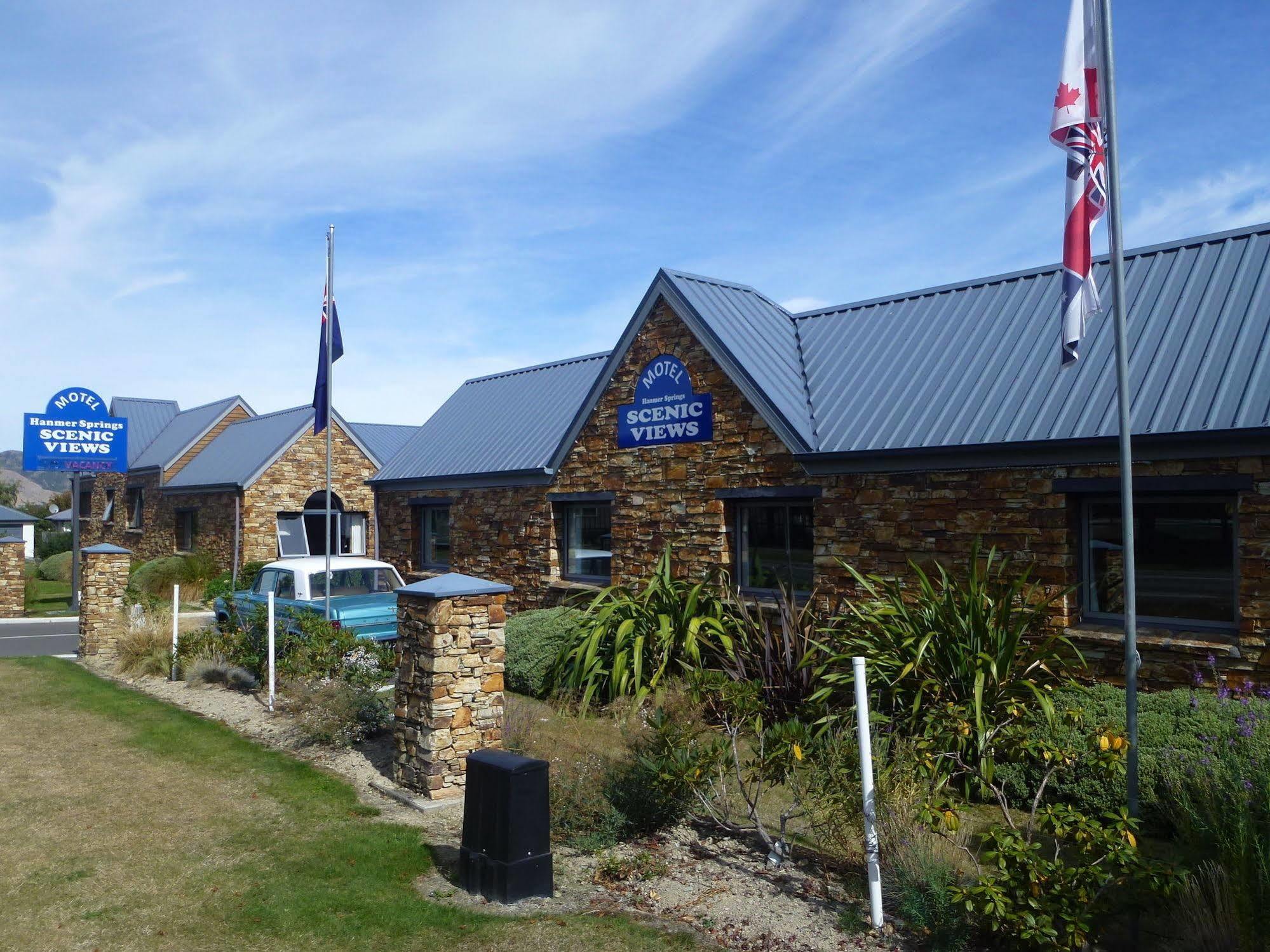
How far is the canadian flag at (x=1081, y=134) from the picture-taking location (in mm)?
6602

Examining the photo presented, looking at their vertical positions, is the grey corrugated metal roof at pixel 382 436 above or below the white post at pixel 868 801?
above

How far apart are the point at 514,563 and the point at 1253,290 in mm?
11727

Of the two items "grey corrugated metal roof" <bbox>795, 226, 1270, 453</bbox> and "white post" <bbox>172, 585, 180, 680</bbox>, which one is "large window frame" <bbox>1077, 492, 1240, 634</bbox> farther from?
"white post" <bbox>172, 585, 180, 680</bbox>

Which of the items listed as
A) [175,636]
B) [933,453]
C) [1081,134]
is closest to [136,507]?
[175,636]

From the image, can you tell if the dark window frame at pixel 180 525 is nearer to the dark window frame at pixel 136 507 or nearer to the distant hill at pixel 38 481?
the dark window frame at pixel 136 507

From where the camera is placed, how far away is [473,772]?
7074 millimetres

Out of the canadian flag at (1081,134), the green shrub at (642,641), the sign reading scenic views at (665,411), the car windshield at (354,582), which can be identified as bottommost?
the green shrub at (642,641)

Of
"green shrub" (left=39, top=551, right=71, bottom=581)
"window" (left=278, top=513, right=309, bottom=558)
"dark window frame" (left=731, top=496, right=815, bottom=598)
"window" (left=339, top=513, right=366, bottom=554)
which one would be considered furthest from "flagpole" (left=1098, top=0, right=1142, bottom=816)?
"green shrub" (left=39, top=551, right=71, bottom=581)

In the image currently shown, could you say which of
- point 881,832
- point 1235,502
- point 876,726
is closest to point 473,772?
point 881,832

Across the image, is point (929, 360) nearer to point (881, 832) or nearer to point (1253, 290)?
point (1253, 290)

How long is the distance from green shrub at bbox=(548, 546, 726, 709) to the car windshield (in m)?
4.31

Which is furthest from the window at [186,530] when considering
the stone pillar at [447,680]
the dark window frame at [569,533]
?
the stone pillar at [447,680]

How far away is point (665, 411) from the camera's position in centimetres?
1451

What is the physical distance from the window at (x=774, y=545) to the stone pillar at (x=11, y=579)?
20.7 meters
